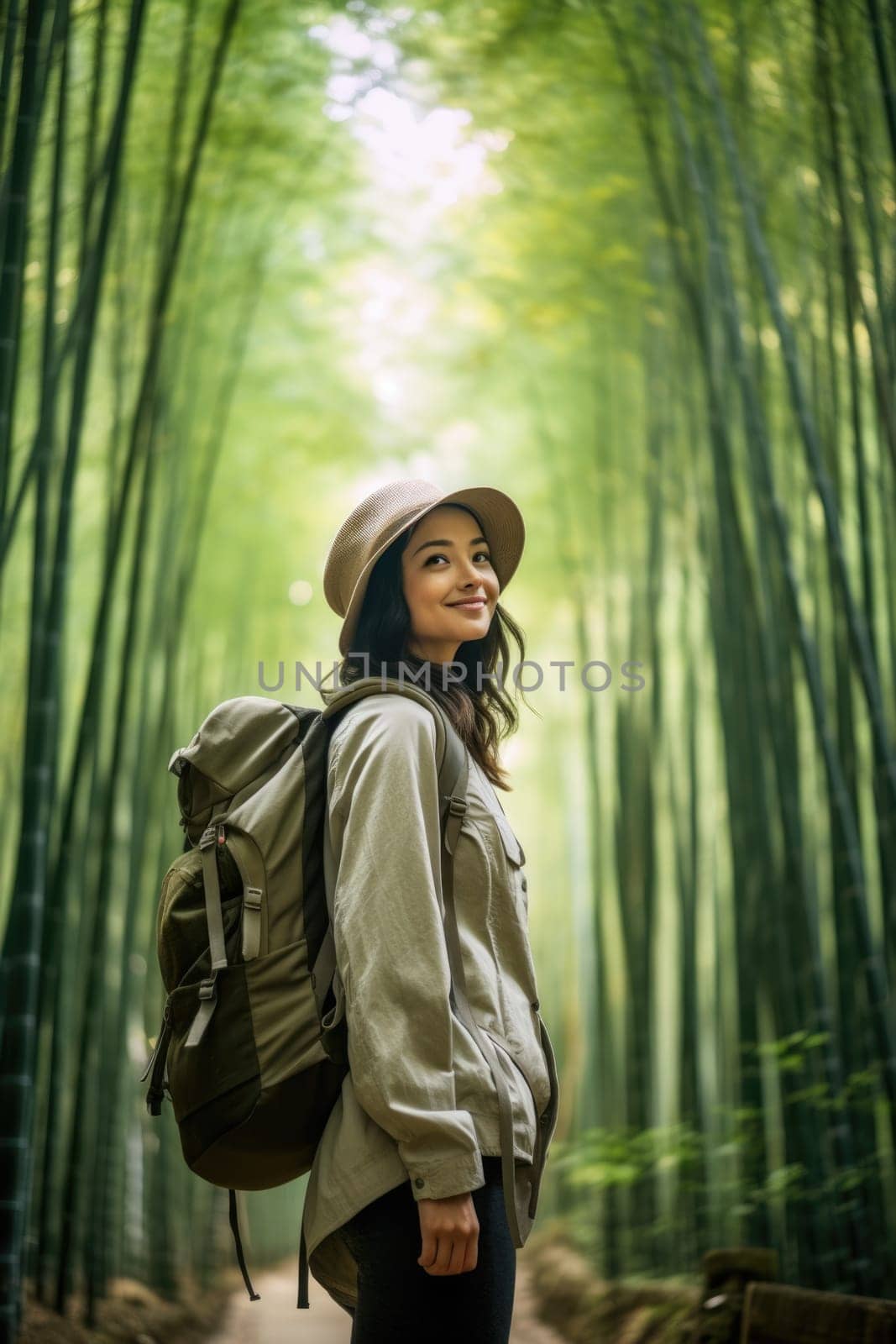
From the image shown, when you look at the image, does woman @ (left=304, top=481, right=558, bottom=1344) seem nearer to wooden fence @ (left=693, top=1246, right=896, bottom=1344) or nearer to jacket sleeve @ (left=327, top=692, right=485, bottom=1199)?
jacket sleeve @ (left=327, top=692, right=485, bottom=1199)

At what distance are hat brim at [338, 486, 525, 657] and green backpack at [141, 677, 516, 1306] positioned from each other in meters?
0.16

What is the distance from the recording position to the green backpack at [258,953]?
117 centimetres

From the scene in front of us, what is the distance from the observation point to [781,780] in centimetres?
298

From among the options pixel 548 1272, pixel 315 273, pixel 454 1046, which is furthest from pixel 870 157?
pixel 548 1272

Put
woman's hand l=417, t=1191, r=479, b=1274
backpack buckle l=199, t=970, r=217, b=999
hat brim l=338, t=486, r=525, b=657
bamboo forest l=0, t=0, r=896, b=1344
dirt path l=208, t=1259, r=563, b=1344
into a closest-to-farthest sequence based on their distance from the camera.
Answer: woman's hand l=417, t=1191, r=479, b=1274
backpack buckle l=199, t=970, r=217, b=999
hat brim l=338, t=486, r=525, b=657
bamboo forest l=0, t=0, r=896, b=1344
dirt path l=208, t=1259, r=563, b=1344

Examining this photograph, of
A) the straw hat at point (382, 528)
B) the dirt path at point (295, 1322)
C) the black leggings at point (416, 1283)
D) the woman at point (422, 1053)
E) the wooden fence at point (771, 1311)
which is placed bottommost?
the dirt path at point (295, 1322)

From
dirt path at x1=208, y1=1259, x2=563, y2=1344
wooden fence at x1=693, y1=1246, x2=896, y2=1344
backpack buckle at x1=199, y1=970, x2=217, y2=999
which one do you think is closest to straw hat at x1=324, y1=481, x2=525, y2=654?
backpack buckle at x1=199, y1=970, x2=217, y2=999

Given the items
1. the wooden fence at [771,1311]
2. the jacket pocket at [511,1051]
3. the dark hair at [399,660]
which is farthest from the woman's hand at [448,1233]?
the wooden fence at [771,1311]

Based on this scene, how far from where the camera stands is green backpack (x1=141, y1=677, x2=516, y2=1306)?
3.85ft

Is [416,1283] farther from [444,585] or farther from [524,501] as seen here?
[524,501]

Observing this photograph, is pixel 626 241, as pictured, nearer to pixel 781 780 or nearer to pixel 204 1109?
pixel 781 780

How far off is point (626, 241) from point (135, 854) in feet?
10.4

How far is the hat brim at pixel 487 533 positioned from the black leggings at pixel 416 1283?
625 millimetres

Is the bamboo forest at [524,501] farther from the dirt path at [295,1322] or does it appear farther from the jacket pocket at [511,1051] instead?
the jacket pocket at [511,1051]
